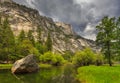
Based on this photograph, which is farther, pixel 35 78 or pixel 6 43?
pixel 6 43

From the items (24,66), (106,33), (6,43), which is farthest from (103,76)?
(6,43)

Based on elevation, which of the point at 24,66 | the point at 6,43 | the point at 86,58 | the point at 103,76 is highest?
the point at 6,43

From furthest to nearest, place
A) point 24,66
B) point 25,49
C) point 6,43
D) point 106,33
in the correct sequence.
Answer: point 25,49, point 6,43, point 106,33, point 24,66

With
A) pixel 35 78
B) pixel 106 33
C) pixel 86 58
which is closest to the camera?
pixel 35 78

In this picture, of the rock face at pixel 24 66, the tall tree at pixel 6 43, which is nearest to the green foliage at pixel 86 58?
the tall tree at pixel 6 43

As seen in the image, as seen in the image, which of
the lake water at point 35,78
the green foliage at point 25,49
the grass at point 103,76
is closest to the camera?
the grass at point 103,76

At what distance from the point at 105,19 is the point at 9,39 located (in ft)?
169

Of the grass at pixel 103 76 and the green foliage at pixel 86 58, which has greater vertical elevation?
the green foliage at pixel 86 58

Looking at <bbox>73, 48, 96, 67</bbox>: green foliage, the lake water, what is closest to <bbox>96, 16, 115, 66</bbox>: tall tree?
the lake water

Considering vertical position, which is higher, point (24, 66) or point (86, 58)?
point (86, 58)

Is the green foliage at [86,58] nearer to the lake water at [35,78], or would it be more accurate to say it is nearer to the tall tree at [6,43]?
the tall tree at [6,43]

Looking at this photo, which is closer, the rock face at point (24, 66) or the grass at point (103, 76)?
the grass at point (103, 76)

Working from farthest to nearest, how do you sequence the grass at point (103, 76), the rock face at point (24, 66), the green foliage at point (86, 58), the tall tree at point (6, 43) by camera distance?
the green foliage at point (86, 58), the tall tree at point (6, 43), the rock face at point (24, 66), the grass at point (103, 76)

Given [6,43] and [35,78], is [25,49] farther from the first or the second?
[35,78]
